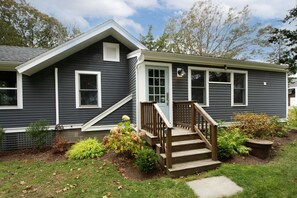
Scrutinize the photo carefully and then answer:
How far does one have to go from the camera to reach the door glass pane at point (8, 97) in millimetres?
6328

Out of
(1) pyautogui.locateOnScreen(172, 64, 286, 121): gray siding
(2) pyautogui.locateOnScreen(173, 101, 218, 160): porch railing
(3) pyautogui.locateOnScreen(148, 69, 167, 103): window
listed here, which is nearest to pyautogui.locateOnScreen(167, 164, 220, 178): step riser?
(2) pyautogui.locateOnScreen(173, 101, 218, 160): porch railing

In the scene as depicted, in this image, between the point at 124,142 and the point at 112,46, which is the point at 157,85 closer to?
the point at 112,46

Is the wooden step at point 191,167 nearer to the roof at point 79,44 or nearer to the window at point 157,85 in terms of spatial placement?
the window at point 157,85

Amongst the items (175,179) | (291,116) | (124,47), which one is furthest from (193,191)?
(291,116)

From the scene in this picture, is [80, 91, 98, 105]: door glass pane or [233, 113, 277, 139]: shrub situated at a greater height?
[80, 91, 98, 105]: door glass pane

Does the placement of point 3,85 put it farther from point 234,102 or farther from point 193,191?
point 234,102

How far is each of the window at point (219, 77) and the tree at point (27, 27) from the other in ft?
51.1

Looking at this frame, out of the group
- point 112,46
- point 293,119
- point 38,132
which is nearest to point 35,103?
point 38,132

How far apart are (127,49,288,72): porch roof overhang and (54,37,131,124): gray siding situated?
0.83 metres

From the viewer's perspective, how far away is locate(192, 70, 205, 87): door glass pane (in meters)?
7.55

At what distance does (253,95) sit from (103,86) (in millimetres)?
7075

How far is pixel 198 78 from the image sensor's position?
7.66m

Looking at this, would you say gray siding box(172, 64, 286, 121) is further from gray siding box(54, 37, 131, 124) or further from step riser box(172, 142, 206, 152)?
step riser box(172, 142, 206, 152)

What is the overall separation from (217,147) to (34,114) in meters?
6.18
